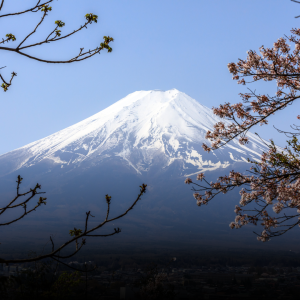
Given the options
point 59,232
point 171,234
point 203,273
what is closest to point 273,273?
point 203,273

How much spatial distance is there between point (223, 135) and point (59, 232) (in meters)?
148

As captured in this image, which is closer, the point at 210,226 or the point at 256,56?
the point at 256,56

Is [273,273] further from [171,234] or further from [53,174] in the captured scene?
[53,174]

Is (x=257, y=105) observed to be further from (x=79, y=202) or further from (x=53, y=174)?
(x=53, y=174)

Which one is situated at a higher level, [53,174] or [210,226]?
[53,174]

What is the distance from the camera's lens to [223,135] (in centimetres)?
815

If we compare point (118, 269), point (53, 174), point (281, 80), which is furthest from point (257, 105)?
point (53, 174)

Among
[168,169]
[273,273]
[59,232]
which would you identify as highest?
[168,169]

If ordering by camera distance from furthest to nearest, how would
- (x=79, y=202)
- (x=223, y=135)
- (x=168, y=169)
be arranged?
(x=168, y=169) < (x=79, y=202) < (x=223, y=135)

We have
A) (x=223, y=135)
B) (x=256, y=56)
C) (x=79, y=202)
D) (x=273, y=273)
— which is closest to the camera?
(x=256, y=56)

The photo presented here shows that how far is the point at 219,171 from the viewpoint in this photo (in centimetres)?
18362

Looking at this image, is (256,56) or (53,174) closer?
(256,56)

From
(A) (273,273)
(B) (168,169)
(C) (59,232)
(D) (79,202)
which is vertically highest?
(B) (168,169)

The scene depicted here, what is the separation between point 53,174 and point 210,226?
104 meters
